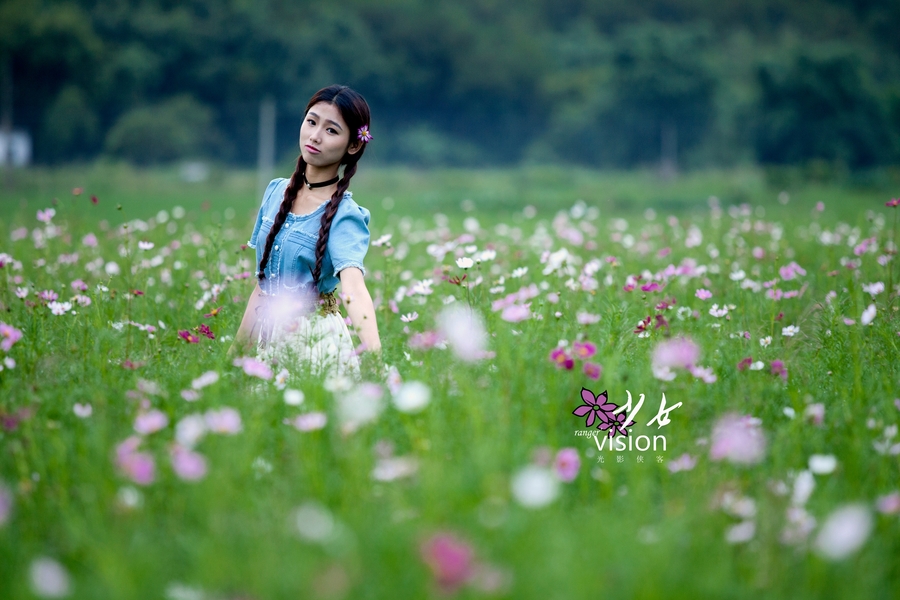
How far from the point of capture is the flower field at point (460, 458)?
54.9 inches

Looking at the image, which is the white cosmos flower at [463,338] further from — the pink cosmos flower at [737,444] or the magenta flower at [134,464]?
the magenta flower at [134,464]

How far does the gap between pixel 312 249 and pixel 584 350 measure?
1.01 m

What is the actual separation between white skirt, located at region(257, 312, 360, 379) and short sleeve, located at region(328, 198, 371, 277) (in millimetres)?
171

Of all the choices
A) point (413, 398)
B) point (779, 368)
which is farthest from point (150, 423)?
point (779, 368)

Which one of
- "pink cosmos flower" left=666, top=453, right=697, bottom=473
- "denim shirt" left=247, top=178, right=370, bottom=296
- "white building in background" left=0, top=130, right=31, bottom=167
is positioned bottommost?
"pink cosmos flower" left=666, top=453, right=697, bottom=473

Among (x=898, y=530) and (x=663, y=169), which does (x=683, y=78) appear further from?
(x=898, y=530)

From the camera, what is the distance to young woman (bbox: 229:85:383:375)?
2.65 meters

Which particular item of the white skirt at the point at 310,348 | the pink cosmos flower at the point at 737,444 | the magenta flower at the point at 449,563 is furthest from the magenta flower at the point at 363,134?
the magenta flower at the point at 449,563

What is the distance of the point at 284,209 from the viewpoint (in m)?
2.78

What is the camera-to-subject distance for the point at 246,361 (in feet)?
7.04

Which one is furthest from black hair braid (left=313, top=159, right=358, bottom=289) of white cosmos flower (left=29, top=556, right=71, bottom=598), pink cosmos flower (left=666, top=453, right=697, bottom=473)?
white cosmos flower (left=29, top=556, right=71, bottom=598)

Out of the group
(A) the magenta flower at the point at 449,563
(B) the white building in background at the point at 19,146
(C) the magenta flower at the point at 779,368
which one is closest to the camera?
(A) the magenta flower at the point at 449,563

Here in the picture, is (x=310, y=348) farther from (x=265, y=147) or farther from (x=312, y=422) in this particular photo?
(x=265, y=147)

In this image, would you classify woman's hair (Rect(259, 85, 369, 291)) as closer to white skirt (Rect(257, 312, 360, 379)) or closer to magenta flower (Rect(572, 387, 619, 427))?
white skirt (Rect(257, 312, 360, 379))
